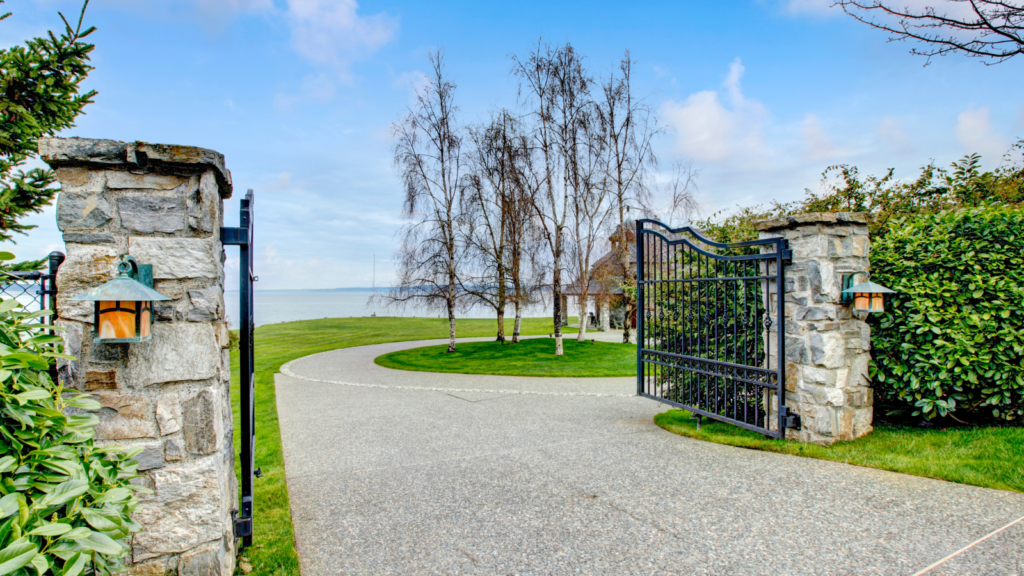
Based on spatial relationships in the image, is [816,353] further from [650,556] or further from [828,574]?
[650,556]

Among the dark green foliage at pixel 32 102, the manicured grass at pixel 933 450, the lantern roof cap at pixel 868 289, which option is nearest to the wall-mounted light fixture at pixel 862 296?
the lantern roof cap at pixel 868 289

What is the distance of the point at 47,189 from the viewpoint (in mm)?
4805

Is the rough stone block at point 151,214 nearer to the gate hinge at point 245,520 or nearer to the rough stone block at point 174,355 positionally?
the rough stone block at point 174,355

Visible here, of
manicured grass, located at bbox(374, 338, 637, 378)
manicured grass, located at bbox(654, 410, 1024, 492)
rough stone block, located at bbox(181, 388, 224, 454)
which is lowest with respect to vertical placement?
manicured grass, located at bbox(374, 338, 637, 378)

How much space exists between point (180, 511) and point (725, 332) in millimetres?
4820

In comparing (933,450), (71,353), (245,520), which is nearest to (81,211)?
(71,353)

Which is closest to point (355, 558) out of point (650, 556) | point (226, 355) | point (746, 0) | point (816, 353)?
point (226, 355)

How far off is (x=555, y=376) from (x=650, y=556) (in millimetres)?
7313

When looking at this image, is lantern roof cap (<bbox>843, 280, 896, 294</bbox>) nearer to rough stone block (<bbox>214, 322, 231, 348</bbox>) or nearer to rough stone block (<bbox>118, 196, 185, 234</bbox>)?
rough stone block (<bbox>214, 322, 231, 348</bbox>)

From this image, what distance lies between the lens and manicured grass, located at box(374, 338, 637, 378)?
35.3 feet

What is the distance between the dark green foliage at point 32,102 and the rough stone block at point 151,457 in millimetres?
3938

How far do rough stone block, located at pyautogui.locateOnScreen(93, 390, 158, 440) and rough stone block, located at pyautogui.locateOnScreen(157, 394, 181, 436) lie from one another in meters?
0.03

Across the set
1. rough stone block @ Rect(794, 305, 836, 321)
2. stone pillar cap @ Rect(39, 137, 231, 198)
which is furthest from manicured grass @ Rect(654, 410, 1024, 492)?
stone pillar cap @ Rect(39, 137, 231, 198)

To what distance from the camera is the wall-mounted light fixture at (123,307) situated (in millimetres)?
2111
